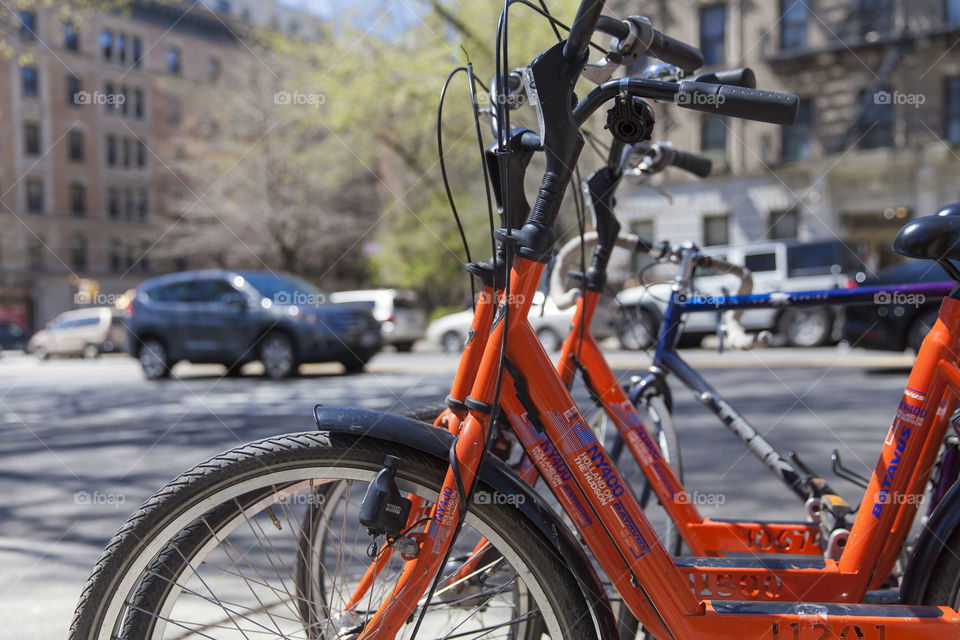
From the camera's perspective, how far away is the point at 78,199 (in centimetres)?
4362

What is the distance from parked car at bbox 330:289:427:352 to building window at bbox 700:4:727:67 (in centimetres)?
1322

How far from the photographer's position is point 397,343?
20859 mm

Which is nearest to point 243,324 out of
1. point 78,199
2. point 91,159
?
point 78,199

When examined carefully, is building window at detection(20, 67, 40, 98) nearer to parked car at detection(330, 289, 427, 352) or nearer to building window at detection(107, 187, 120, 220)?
building window at detection(107, 187, 120, 220)

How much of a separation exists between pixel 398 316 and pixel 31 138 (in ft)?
105

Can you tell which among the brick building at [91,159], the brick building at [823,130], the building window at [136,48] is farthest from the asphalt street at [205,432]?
the building window at [136,48]

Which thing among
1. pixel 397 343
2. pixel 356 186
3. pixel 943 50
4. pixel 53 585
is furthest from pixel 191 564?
pixel 356 186

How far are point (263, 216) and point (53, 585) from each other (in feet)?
90.9

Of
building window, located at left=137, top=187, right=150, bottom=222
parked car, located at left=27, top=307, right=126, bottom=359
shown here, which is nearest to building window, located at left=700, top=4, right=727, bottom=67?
parked car, located at left=27, top=307, right=126, bottom=359

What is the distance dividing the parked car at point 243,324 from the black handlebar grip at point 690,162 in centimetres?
989

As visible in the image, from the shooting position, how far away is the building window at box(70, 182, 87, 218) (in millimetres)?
43438

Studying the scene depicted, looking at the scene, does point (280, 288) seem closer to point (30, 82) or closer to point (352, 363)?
point (352, 363)

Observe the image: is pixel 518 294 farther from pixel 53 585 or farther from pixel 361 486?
pixel 53 585

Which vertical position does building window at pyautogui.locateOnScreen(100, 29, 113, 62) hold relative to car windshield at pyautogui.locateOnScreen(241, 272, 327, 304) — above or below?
above
